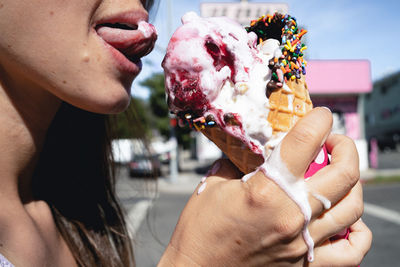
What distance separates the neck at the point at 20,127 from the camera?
1099 mm

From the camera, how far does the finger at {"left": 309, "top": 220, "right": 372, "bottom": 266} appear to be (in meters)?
1.05

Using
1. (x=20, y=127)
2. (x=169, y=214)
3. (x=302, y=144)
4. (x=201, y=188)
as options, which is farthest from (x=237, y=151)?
(x=169, y=214)

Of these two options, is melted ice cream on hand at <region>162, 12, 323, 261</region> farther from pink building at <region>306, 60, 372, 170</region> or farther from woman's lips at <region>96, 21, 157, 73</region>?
pink building at <region>306, 60, 372, 170</region>

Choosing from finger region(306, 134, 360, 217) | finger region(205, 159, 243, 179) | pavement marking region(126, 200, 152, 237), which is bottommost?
pavement marking region(126, 200, 152, 237)

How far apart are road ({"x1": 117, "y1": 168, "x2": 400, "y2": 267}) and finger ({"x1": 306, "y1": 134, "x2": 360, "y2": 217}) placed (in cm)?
126

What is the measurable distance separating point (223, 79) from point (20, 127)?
2.59ft

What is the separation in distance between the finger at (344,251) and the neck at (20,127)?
112 cm

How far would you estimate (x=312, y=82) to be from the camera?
15.0 metres

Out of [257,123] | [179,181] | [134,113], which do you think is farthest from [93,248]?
[179,181]

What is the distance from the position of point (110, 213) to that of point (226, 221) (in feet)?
3.22

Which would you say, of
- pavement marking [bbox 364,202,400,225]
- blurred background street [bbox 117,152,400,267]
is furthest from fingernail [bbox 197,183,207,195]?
pavement marking [bbox 364,202,400,225]

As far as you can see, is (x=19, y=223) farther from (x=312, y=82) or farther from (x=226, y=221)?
(x=312, y=82)

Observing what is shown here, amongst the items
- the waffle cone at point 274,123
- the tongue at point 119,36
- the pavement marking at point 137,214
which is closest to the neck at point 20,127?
the tongue at point 119,36

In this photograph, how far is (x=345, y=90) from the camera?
15430 millimetres
